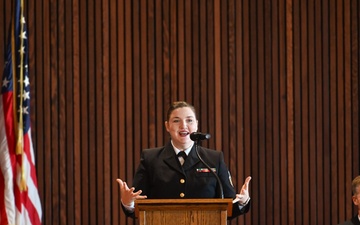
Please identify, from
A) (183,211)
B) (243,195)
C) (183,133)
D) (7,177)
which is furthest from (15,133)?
(183,211)

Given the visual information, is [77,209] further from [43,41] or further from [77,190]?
[43,41]

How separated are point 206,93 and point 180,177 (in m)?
2.06

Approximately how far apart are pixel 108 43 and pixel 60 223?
153 centimetres

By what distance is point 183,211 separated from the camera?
11.6 ft

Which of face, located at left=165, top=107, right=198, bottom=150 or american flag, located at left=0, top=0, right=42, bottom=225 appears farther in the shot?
american flag, located at left=0, top=0, right=42, bottom=225

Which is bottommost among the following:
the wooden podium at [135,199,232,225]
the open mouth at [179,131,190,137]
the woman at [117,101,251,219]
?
the wooden podium at [135,199,232,225]

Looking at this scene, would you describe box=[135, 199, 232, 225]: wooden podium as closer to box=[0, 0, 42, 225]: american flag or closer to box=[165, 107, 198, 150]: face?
box=[165, 107, 198, 150]: face

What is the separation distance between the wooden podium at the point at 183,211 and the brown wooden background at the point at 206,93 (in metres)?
2.62

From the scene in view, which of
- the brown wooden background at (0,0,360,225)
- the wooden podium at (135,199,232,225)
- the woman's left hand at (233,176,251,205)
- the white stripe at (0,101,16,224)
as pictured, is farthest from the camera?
the brown wooden background at (0,0,360,225)

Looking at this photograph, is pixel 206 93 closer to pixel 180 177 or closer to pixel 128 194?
pixel 180 177

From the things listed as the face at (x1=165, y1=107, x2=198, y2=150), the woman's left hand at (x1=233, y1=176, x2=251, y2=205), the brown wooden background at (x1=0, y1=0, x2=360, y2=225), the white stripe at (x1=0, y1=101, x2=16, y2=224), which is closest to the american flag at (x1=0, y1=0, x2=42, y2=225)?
the white stripe at (x1=0, y1=101, x2=16, y2=224)

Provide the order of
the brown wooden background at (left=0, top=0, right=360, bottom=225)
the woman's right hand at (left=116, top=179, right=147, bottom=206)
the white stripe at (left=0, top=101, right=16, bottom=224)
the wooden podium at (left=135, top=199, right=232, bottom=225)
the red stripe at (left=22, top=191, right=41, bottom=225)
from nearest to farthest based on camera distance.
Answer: the wooden podium at (left=135, top=199, right=232, bottom=225), the woman's right hand at (left=116, top=179, right=147, bottom=206), the white stripe at (left=0, top=101, right=16, bottom=224), the red stripe at (left=22, top=191, right=41, bottom=225), the brown wooden background at (left=0, top=0, right=360, bottom=225)

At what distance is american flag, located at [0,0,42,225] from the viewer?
5207mm

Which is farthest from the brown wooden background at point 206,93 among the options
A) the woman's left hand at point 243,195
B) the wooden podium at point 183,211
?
the wooden podium at point 183,211
